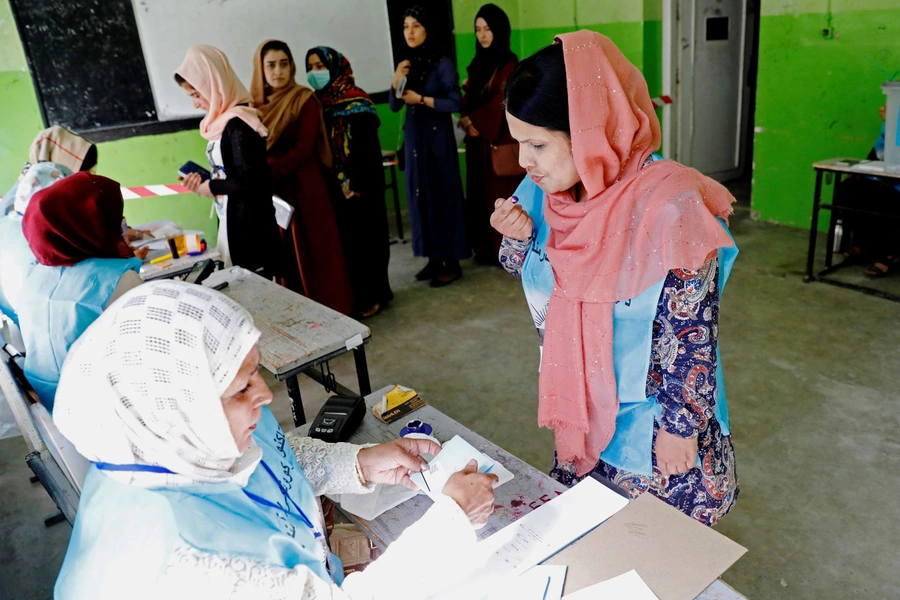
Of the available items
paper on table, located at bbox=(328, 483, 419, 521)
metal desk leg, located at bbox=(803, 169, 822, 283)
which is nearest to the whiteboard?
metal desk leg, located at bbox=(803, 169, 822, 283)

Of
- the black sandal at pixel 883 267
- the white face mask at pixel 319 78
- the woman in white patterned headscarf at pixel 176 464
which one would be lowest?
the black sandal at pixel 883 267

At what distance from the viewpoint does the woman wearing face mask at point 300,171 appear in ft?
11.8

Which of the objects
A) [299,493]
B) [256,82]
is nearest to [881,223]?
[256,82]

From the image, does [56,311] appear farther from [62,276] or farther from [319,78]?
[319,78]

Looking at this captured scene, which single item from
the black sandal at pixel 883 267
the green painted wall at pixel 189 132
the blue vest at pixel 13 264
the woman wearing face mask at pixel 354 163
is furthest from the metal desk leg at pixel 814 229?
the blue vest at pixel 13 264

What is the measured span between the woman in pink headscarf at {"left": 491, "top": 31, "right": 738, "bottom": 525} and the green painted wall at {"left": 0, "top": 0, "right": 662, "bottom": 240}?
4094 millimetres

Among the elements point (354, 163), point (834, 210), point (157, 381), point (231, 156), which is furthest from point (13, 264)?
point (834, 210)

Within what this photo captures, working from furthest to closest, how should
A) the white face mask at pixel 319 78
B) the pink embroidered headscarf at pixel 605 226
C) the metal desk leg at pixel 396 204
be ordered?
the metal desk leg at pixel 396 204
the white face mask at pixel 319 78
the pink embroidered headscarf at pixel 605 226

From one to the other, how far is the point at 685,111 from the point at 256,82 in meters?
3.67

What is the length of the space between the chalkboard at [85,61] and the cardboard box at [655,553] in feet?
14.8

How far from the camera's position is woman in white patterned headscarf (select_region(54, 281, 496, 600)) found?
2.67 ft

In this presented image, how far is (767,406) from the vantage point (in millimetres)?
2764

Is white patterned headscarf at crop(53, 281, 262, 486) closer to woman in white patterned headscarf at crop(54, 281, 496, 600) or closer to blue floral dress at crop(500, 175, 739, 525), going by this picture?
woman in white patterned headscarf at crop(54, 281, 496, 600)

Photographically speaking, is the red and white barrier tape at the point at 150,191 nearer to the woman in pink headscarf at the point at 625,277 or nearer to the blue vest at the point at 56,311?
the blue vest at the point at 56,311
